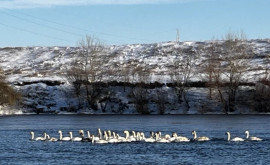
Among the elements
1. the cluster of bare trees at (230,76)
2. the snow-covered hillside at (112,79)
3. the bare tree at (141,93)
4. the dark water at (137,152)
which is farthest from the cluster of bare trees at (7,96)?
the dark water at (137,152)

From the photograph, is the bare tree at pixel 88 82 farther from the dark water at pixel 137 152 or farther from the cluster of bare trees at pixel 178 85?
the dark water at pixel 137 152

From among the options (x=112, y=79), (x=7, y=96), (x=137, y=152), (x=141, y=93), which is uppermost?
(x=112, y=79)

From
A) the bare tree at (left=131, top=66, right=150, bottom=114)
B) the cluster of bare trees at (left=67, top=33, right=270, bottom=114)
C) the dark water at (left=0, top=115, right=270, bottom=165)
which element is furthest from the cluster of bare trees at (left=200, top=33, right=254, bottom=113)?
the dark water at (left=0, top=115, right=270, bottom=165)

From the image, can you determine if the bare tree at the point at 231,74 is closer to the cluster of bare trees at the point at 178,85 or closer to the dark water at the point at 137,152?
the cluster of bare trees at the point at 178,85

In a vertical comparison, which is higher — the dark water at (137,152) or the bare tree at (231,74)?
the bare tree at (231,74)

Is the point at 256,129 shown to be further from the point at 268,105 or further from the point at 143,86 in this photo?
the point at 143,86

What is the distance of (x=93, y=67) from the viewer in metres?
131

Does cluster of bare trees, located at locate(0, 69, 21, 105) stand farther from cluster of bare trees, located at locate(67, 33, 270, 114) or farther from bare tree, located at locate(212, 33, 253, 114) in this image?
bare tree, located at locate(212, 33, 253, 114)

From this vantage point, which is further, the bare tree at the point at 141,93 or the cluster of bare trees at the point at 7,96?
the bare tree at the point at 141,93

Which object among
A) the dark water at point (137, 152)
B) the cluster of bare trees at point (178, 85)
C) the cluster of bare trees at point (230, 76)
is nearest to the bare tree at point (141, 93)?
the cluster of bare trees at point (178, 85)

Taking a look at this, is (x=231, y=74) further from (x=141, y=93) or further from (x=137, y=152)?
(x=137, y=152)

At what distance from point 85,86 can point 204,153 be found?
76.8 m

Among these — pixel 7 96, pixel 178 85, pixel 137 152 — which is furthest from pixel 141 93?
pixel 137 152

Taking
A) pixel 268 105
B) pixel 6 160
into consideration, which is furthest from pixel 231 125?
pixel 6 160
